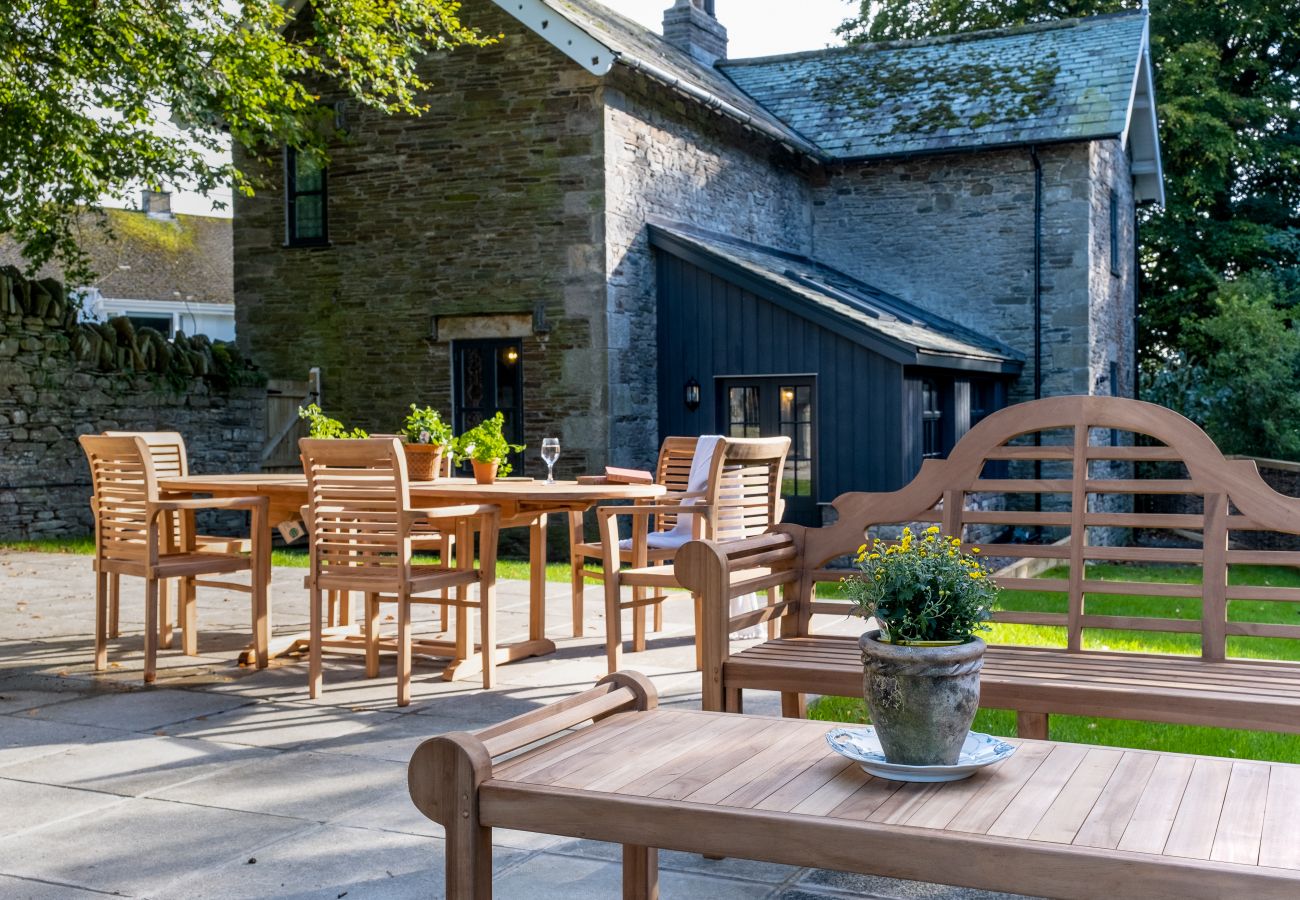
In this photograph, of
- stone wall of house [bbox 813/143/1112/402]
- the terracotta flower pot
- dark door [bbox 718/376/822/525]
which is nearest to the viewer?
the terracotta flower pot

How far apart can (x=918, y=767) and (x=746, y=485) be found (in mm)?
4190

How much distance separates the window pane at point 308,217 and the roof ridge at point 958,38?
7.76 meters

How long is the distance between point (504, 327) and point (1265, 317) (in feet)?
36.8

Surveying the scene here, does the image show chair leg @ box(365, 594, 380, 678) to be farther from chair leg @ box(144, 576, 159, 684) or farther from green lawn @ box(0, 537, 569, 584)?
green lawn @ box(0, 537, 569, 584)

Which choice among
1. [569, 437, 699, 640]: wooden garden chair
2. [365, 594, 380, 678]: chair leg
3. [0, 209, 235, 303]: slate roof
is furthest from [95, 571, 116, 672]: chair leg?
[0, 209, 235, 303]: slate roof

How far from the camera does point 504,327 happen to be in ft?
45.9

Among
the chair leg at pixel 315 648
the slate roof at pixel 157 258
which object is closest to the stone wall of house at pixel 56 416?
the chair leg at pixel 315 648

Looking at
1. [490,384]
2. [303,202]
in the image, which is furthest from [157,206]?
[490,384]

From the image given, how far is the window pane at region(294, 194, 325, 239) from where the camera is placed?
1530 cm

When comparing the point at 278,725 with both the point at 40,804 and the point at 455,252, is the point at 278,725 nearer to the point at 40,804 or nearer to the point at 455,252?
the point at 40,804

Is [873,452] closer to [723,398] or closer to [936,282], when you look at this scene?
[723,398]

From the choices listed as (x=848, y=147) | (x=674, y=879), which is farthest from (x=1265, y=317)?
(x=674, y=879)

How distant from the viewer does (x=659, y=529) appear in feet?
28.8

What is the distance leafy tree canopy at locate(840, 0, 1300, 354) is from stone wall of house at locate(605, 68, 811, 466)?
10095 millimetres
